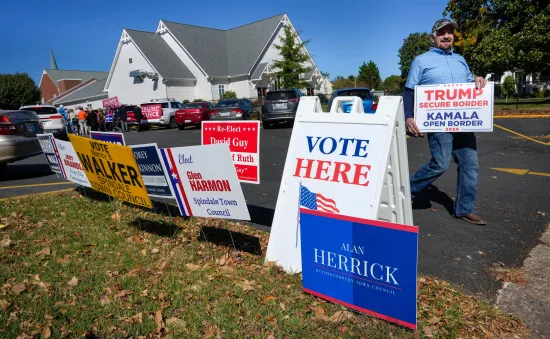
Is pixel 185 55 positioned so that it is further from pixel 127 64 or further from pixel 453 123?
pixel 453 123

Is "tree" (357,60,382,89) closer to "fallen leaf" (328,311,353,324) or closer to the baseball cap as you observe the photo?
the baseball cap

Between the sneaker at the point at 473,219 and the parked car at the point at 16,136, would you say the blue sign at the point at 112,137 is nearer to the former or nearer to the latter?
the parked car at the point at 16,136

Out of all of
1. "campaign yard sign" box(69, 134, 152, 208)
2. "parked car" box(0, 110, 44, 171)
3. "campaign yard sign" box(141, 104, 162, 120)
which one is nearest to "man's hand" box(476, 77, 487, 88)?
"campaign yard sign" box(69, 134, 152, 208)

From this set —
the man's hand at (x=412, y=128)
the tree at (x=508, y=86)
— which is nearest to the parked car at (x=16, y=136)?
the man's hand at (x=412, y=128)

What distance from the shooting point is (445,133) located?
4367 millimetres

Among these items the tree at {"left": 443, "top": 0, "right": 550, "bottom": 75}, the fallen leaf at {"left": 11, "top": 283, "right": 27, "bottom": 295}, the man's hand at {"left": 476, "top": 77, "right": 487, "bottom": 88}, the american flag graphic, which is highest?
the tree at {"left": 443, "top": 0, "right": 550, "bottom": 75}

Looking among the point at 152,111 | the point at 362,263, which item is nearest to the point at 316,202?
the point at 362,263

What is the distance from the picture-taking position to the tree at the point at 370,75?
77125 millimetres

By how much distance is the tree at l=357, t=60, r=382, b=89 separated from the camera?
3036 inches

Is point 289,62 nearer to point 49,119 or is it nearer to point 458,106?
point 49,119

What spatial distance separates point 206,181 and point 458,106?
9.52 ft

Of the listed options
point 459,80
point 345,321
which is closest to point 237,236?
point 345,321

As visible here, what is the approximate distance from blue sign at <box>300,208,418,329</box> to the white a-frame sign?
0.31 meters

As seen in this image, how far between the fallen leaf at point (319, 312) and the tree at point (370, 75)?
77033mm
